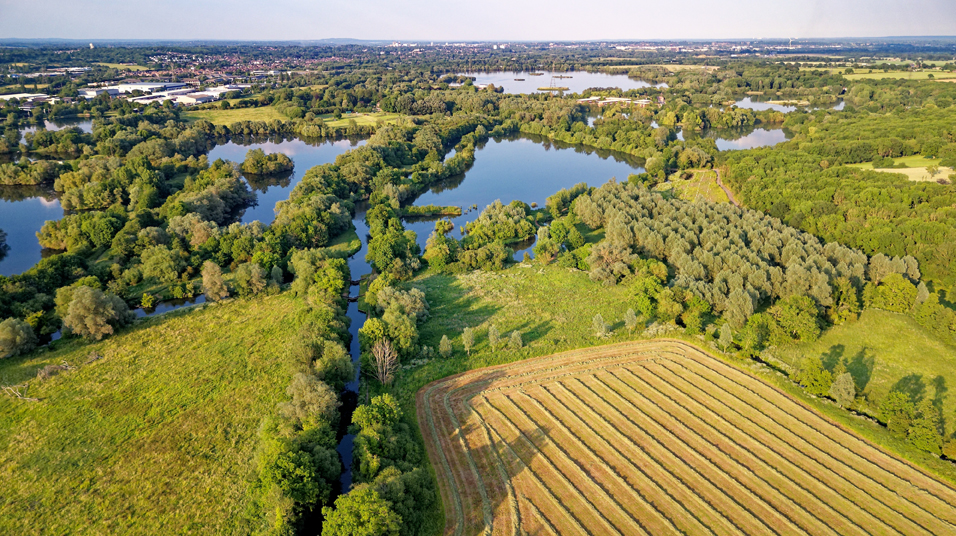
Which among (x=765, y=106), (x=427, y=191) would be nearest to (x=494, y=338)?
(x=427, y=191)

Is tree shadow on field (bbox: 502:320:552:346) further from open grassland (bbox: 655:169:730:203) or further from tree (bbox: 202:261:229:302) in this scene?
open grassland (bbox: 655:169:730:203)

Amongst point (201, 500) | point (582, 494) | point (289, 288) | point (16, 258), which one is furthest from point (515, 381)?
point (16, 258)

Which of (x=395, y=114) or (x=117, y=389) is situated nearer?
(x=117, y=389)

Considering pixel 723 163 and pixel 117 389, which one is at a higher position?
pixel 723 163

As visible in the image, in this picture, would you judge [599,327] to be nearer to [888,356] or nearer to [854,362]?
[854,362]

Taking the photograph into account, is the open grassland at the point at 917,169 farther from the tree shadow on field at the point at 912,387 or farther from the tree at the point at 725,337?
the tree at the point at 725,337

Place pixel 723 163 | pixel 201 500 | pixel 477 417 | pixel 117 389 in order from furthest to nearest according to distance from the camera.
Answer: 1. pixel 723 163
2. pixel 117 389
3. pixel 477 417
4. pixel 201 500

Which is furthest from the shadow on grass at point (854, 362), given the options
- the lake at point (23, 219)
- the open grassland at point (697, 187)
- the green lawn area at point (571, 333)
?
the lake at point (23, 219)

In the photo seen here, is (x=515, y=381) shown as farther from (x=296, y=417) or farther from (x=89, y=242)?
(x=89, y=242)
